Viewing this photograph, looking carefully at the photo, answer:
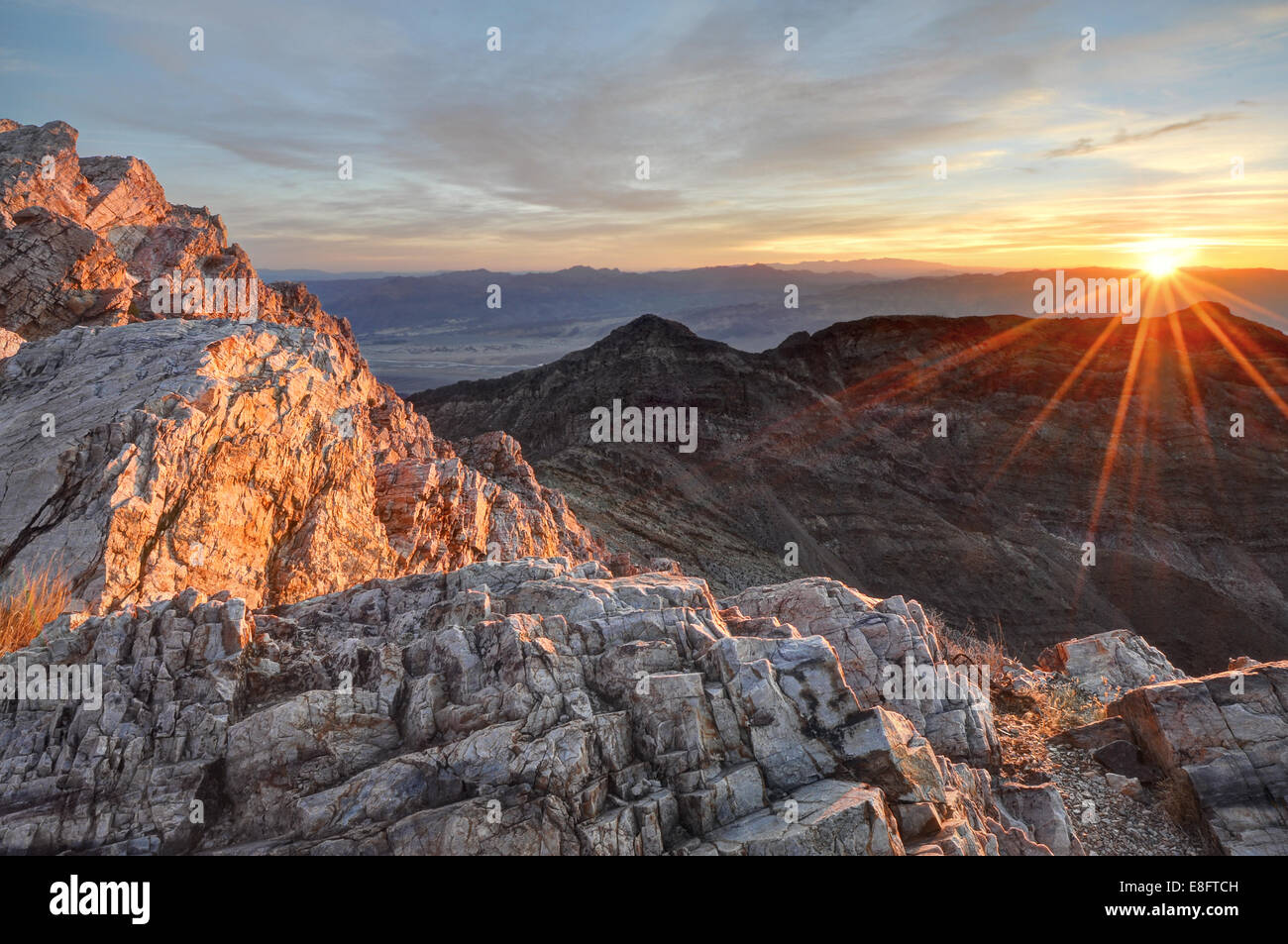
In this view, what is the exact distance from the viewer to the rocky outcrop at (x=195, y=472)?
31.7ft

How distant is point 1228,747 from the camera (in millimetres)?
11516

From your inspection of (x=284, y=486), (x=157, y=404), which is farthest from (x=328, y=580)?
(x=157, y=404)

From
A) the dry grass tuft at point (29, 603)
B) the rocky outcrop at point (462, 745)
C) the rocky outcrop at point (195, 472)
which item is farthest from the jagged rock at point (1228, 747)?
the dry grass tuft at point (29, 603)

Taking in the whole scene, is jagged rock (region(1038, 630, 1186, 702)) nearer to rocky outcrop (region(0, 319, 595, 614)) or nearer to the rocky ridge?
the rocky ridge

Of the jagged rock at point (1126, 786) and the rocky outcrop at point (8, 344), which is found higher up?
the rocky outcrop at point (8, 344)

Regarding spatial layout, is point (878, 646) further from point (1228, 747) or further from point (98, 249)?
point (98, 249)

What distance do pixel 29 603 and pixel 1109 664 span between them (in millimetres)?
23493

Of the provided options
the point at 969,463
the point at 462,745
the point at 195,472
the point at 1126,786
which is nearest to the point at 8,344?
the point at 195,472

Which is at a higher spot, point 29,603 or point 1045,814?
point 29,603

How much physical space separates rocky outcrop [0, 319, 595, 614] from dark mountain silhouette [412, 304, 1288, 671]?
23707 millimetres

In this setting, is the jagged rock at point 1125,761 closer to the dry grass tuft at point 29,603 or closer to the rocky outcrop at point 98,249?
the dry grass tuft at point 29,603

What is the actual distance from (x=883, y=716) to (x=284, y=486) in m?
10.5

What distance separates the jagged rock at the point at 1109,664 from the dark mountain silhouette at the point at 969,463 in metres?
19.5

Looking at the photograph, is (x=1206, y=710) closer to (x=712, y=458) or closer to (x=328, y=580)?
(x=328, y=580)
